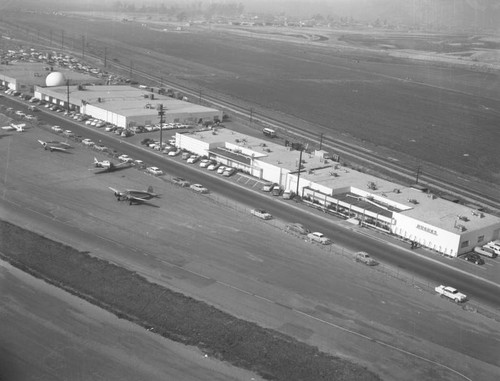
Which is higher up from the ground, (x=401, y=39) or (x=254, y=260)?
(x=401, y=39)

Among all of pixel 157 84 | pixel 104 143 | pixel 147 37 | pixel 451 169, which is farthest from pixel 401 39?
pixel 104 143

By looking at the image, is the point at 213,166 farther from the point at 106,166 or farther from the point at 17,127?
the point at 17,127

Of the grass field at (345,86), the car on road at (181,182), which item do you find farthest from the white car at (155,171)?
the grass field at (345,86)

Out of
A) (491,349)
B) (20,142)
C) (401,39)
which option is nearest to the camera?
(491,349)

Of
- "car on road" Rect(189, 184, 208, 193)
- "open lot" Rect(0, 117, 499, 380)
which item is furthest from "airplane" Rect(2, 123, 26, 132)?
"car on road" Rect(189, 184, 208, 193)

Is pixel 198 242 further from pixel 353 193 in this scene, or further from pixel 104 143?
pixel 104 143

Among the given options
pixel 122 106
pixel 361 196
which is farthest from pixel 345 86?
pixel 361 196
